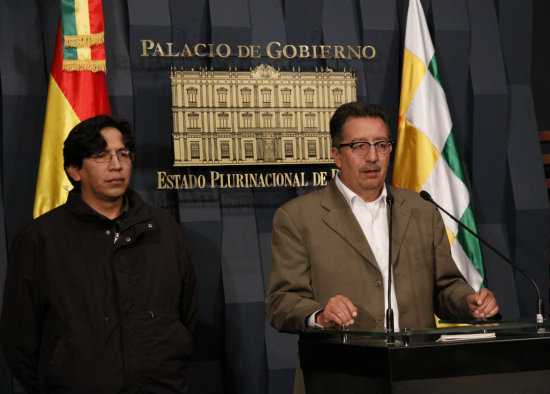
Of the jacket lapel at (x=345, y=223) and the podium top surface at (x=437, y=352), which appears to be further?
the jacket lapel at (x=345, y=223)

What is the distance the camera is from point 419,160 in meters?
4.34

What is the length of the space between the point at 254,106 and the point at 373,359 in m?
2.52

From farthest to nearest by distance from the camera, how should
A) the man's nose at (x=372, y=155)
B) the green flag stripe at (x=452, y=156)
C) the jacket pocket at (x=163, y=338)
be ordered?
the green flag stripe at (x=452, y=156)
the jacket pocket at (x=163, y=338)
the man's nose at (x=372, y=155)

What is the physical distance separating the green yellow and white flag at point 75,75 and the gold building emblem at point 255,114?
0.40 m

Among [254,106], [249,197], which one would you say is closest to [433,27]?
[254,106]

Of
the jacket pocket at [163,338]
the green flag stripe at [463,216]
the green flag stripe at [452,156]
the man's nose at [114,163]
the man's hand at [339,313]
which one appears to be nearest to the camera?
the man's hand at [339,313]

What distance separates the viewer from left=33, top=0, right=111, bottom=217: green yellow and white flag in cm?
396

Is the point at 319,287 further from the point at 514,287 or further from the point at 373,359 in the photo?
the point at 514,287

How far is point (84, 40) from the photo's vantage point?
3.99m

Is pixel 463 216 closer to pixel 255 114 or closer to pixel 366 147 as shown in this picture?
pixel 255 114

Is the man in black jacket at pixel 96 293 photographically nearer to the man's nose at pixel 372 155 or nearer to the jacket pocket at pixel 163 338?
the jacket pocket at pixel 163 338

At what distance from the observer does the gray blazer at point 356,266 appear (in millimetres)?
2580

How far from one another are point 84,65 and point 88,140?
3.63 feet

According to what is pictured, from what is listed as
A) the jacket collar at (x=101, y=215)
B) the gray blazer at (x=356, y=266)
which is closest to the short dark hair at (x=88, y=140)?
the jacket collar at (x=101, y=215)
